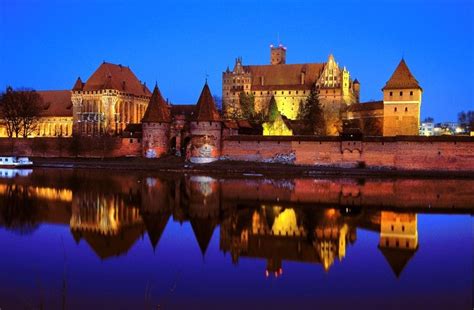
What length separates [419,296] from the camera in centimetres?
884

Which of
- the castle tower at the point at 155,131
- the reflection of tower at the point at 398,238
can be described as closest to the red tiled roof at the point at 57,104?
the castle tower at the point at 155,131

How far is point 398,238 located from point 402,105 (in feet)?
99.6

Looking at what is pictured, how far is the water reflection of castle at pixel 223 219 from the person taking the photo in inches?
480

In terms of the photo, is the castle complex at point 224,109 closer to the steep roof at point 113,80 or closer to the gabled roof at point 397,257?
the steep roof at point 113,80

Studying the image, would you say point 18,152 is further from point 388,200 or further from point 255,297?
point 255,297

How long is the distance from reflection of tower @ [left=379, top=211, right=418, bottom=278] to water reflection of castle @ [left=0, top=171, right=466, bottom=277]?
2cm

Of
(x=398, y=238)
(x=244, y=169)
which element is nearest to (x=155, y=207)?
(x=398, y=238)

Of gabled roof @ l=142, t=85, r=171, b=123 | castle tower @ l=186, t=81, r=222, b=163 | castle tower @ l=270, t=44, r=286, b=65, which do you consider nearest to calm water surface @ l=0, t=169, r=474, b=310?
castle tower @ l=186, t=81, r=222, b=163

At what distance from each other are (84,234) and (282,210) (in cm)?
690

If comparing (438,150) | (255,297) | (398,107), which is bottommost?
(255,297)

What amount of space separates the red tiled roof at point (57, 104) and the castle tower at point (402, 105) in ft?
112

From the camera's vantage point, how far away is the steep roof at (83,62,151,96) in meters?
53.9

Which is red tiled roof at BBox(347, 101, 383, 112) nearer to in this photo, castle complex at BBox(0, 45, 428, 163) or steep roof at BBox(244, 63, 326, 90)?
castle complex at BBox(0, 45, 428, 163)

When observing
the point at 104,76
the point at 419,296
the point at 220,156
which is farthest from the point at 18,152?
the point at 419,296
